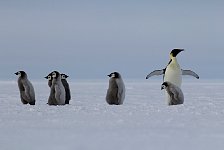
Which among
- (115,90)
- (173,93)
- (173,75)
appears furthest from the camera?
(173,75)

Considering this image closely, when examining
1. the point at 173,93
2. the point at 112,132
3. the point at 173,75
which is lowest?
the point at 112,132

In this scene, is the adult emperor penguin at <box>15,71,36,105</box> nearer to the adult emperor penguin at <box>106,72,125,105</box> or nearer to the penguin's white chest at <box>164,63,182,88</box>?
the adult emperor penguin at <box>106,72,125,105</box>

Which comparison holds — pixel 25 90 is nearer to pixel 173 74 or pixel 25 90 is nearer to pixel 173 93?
pixel 173 93

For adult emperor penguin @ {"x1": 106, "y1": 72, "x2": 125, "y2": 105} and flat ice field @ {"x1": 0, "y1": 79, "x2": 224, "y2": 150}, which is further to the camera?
adult emperor penguin @ {"x1": 106, "y1": 72, "x2": 125, "y2": 105}

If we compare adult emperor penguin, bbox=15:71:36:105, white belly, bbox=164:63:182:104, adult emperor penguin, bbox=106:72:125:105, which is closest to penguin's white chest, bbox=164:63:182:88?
white belly, bbox=164:63:182:104

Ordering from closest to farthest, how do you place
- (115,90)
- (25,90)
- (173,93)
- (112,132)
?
(112,132), (173,93), (25,90), (115,90)

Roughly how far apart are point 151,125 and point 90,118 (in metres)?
1.14

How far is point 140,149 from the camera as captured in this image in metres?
4.73

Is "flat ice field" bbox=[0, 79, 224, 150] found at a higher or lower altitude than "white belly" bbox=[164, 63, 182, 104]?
lower

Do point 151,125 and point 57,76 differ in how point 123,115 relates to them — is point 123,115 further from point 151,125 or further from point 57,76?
point 57,76

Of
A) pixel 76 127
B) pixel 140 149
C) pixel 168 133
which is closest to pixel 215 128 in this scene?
pixel 168 133

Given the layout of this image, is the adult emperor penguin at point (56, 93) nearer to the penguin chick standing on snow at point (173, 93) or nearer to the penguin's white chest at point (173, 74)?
the penguin chick standing on snow at point (173, 93)

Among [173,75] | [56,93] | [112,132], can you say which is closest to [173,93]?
[173,75]

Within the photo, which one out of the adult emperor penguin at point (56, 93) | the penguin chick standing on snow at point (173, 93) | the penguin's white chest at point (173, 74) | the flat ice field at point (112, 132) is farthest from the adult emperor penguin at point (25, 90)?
the flat ice field at point (112, 132)
